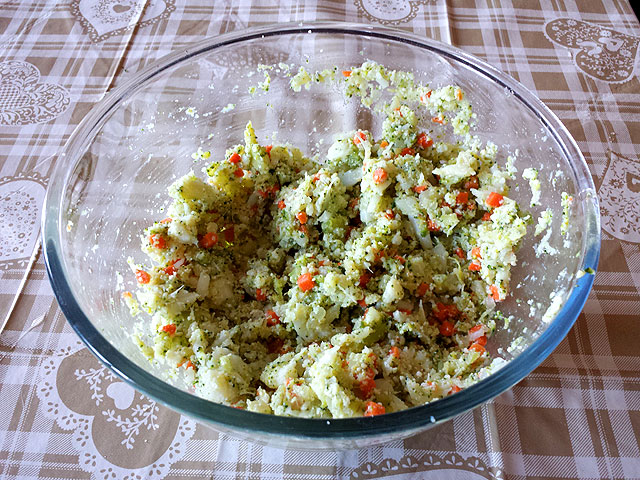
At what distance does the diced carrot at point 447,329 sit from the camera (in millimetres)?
1043

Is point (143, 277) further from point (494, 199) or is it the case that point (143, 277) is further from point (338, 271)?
point (494, 199)

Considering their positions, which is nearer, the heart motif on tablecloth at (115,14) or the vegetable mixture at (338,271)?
the vegetable mixture at (338,271)

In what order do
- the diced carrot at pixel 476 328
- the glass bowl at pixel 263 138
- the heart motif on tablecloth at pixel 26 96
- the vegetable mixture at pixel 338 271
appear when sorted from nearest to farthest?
1. the glass bowl at pixel 263 138
2. the vegetable mixture at pixel 338 271
3. the diced carrot at pixel 476 328
4. the heart motif on tablecloth at pixel 26 96

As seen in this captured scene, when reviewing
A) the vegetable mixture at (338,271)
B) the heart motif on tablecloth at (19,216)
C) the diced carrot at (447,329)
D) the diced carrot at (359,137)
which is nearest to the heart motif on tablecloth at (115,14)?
the heart motif on tablecloth at (19,216)

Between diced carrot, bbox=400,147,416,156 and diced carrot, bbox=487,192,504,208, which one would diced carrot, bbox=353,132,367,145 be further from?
diced carrot, bbox=487,192,504,208

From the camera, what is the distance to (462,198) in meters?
1.14

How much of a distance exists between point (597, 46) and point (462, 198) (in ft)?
3.41

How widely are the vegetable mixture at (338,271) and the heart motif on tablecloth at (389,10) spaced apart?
0.72 meters

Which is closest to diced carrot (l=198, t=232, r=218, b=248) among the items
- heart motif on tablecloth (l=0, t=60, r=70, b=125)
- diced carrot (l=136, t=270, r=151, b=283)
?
diced carrot (l=136, t=270, r=151, b=283)

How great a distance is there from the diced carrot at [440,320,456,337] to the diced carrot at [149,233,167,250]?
588 millimetres

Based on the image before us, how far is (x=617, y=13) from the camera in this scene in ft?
6.11

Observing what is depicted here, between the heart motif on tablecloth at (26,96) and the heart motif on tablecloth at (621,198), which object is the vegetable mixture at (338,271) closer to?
the heart motif on tablecloth at (621,198)

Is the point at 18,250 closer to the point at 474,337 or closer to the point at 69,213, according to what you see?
the point at 69,213

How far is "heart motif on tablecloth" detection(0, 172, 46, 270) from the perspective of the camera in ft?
4.44
